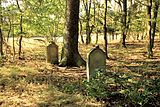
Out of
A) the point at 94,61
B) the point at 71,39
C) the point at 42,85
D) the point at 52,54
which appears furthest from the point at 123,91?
the point at 52,54

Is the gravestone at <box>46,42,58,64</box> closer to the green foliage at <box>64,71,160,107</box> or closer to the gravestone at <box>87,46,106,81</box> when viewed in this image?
the gravestone at <box>87,46,106,81</box>

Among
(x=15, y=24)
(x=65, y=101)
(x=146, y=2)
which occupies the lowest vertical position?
(x=65, y=101)

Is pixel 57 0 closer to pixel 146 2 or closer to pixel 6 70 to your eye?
pixel 146 2

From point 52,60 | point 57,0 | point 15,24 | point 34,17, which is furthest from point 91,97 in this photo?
point 57,0

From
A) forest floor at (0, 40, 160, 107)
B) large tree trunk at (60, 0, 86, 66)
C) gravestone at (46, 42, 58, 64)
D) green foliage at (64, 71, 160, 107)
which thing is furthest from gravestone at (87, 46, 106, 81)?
gravestone at (46, 42, 58, 64)

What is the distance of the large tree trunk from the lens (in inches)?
494

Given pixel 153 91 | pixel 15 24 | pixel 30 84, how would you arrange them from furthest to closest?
1. pixel 15 24
2. pixel 30 84
3. pixel 153 91

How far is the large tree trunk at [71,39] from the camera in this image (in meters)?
12.5

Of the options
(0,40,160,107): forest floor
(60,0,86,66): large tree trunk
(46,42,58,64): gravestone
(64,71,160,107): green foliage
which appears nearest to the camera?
(64,71,160,107): green foliage

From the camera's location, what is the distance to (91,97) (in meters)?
7.76

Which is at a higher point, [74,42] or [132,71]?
[74,42]

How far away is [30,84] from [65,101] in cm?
209

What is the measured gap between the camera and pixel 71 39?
41.4ft

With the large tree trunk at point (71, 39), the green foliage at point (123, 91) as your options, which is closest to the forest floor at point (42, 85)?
the green foliage at point (123, 91)
